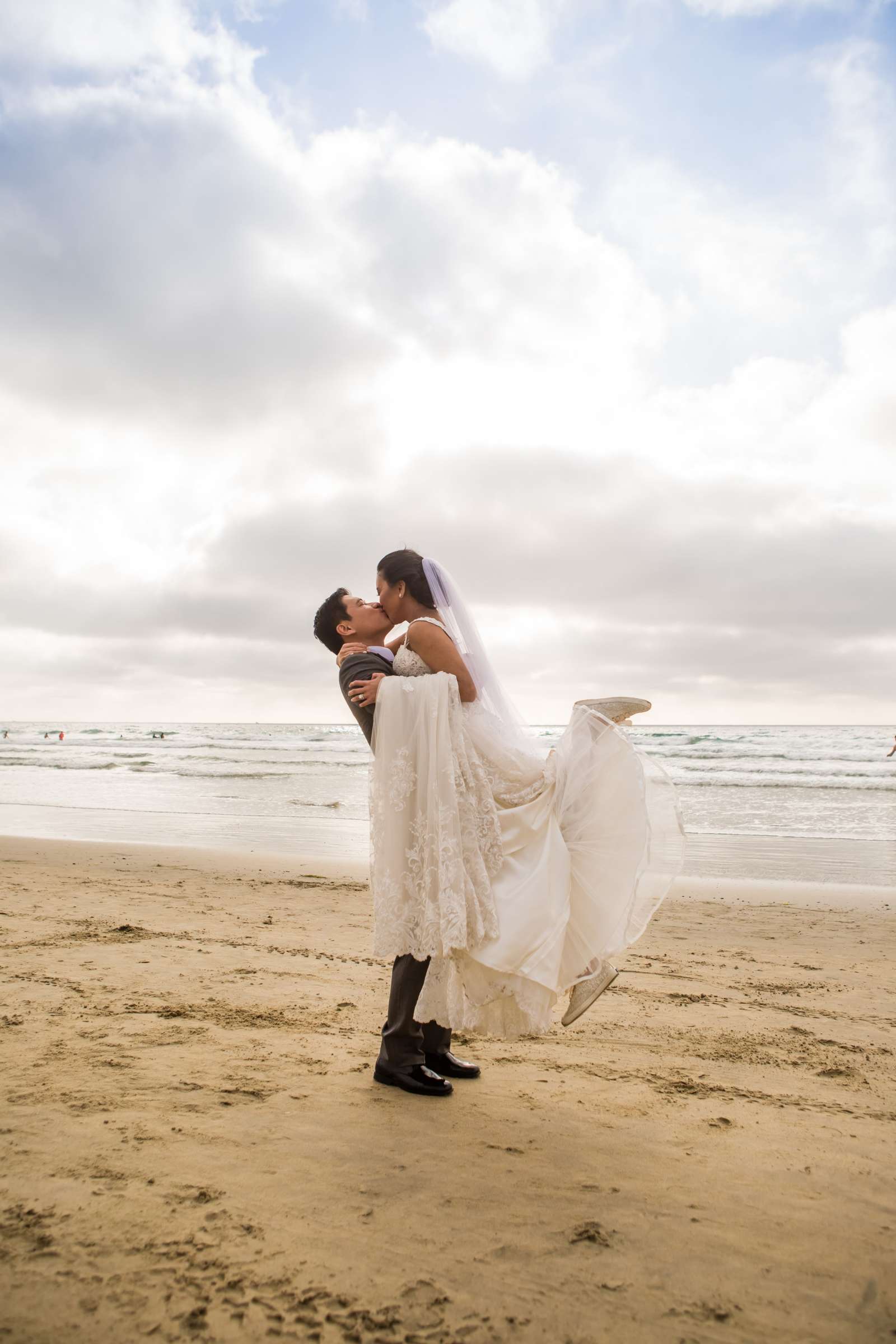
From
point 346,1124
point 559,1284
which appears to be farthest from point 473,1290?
point 346,1124

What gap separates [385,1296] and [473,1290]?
0.71 feet

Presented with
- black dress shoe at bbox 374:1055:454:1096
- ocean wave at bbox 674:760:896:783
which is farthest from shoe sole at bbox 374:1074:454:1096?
ocean wave at bbox 674:760:896:783

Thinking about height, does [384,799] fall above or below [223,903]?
above

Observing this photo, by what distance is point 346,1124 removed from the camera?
2883 millimetres

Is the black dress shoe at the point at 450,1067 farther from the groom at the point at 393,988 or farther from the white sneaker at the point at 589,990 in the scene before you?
the white sneaker at the point at 589,990

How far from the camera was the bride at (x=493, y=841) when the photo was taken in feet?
10.0

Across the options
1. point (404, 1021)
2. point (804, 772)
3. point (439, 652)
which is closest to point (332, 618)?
point (439, 652)

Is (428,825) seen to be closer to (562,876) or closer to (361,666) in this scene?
(562,876)

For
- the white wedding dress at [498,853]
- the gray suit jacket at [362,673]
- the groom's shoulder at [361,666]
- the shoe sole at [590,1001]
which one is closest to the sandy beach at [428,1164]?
the shoe sole at [590,1001]

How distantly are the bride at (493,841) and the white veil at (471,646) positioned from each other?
0.02 metres

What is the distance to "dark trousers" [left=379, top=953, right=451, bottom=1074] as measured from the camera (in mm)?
3229

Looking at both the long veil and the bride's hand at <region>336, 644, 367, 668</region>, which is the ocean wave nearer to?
the long veil

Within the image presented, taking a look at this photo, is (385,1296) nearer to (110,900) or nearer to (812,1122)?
(812,1122)

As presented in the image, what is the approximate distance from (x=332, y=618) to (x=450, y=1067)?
201 centimetres
